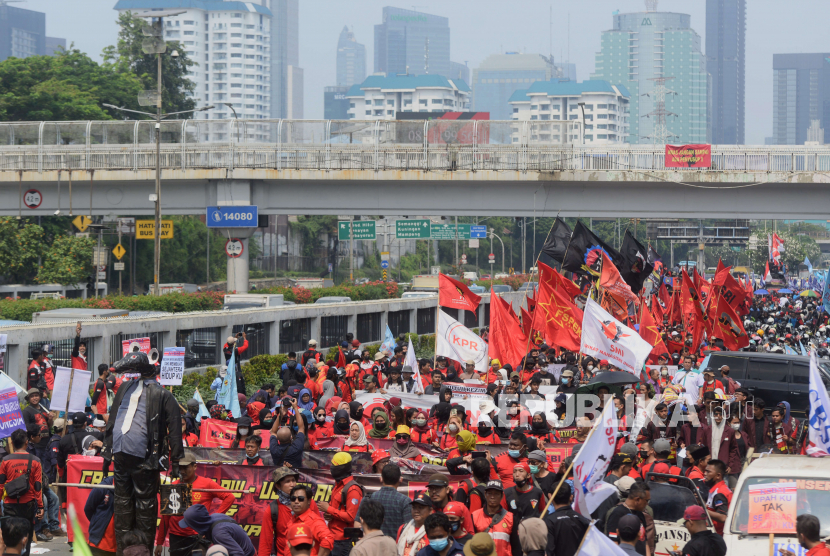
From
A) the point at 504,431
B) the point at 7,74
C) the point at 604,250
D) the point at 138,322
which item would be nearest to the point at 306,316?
the point at 138,322

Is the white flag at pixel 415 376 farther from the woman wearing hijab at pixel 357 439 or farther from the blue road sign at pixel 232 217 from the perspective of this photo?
the blue road sign at pixel 232 217

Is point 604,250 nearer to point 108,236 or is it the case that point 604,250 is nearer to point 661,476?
point 661,476

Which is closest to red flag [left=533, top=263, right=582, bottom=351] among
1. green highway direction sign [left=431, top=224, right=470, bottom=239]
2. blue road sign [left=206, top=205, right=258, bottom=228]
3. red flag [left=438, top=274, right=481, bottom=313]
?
red flag [left=438, top=274, right=481, bottom=313]

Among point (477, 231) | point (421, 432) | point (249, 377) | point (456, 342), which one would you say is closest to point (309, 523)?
point (421, 432)

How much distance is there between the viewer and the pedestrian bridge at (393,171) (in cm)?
3531

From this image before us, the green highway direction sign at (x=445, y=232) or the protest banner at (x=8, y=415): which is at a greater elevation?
the green highway direction sign at (x=445, y=232)

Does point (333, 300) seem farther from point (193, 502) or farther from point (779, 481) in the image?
point (779, 481)

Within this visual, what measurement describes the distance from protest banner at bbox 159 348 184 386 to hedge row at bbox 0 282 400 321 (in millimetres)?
11241

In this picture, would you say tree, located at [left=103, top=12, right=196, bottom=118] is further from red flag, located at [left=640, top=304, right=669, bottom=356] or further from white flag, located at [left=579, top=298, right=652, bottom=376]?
white flag, located at [left=579, top=298, right=652, bottom=376]

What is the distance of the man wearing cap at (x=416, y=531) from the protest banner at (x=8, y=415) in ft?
17.2

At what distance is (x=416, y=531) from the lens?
7.22m

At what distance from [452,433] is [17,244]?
118 ft

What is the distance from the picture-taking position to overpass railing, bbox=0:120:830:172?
3534 cm

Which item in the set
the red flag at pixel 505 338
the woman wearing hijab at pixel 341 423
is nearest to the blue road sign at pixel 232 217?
the red flag at pixel 505 338
